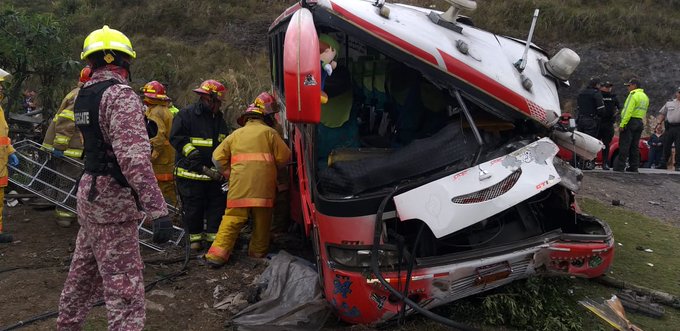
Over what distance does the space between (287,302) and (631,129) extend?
8848 mm

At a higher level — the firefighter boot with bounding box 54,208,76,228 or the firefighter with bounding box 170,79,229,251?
the firefighter with bounding box 170,79,229,251

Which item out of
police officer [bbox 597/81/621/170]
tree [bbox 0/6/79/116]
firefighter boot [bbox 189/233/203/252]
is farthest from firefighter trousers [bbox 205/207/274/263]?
police officer [bbox 597/81/621/170]

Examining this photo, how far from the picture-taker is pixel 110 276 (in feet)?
10.4

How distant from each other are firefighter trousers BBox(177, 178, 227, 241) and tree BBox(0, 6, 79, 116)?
3.26 m

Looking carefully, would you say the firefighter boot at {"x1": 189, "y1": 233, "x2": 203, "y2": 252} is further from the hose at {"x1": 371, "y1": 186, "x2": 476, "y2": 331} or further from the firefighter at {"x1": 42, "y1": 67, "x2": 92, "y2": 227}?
the hose at {"x1": 371, "y1": 186, "x2": 476, "y2": 331}

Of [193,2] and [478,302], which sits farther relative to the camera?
[193,2]

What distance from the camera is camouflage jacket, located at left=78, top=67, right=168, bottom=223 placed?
118 inches

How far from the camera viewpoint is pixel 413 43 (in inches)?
138

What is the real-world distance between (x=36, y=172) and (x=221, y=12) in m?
16.7

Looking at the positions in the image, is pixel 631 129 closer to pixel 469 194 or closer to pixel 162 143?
pixel 162 143

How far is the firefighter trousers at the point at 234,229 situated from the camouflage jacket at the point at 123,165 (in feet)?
6.29

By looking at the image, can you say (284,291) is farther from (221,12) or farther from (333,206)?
(221,12)

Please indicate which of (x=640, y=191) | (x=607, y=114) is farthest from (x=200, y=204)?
(x=607, y=114)

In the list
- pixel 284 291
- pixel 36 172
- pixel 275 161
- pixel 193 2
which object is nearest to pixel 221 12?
pixel 193 2
